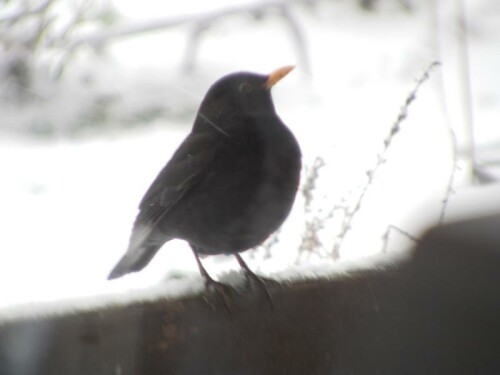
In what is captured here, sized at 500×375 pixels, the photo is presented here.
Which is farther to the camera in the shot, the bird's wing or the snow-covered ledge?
the bird's wing

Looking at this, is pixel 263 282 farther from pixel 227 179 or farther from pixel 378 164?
pixel 378 164

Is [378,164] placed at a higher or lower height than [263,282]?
higher

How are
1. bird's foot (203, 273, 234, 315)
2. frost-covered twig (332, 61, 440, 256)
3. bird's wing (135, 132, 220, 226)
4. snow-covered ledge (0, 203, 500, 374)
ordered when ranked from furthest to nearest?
frost-covered twig (332, 61, 440, 256), bird's wing (135, 132, 220, 226), bird's foot (203, 273, 234, 315), snow-covered ledge (0, 203, 500, 374)

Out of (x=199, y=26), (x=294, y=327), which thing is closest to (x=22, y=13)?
(x=199, y=26)

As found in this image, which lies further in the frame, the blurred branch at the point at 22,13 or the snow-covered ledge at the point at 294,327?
the blurred branch at the point at 22,13

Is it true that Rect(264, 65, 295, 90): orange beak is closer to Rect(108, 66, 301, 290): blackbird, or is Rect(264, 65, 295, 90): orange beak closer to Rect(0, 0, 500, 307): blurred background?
Rect(108, 66, 301, 290): blackbird

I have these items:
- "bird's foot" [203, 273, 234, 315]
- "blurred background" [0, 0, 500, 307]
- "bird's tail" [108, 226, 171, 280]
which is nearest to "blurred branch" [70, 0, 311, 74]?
"blurred background" [0, 0, 500, 307]

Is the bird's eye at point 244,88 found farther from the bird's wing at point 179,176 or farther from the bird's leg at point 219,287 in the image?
the bird's leg at point 219,287

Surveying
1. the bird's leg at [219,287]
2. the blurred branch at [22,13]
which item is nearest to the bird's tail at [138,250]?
the bird's leg at [219,287]
